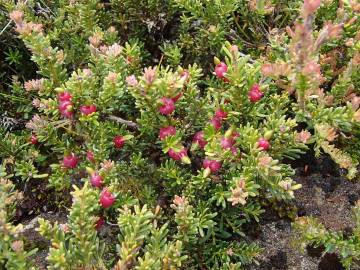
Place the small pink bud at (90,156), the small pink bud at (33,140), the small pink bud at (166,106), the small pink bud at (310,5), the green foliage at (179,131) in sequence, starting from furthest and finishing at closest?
1. the small pink bud at (33,140)
2. the small pink bud at (90,156)
3. the small pink bud at (166,106)
4. the green foliage at (179,131)
5. the small pink bud at (310,5)

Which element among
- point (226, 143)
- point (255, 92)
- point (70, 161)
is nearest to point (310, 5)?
point (255, 92)

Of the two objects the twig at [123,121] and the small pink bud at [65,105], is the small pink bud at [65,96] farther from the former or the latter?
the twig at [123,121]

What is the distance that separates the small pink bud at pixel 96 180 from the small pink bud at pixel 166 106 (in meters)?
0.41

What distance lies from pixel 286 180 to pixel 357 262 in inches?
24.7

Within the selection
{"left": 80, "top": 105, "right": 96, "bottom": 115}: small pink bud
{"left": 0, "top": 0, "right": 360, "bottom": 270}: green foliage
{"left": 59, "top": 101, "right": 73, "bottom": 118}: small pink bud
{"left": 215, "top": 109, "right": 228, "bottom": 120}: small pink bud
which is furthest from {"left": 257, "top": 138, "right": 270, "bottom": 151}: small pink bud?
{"left": 59, "top": 101, "right": 73, "bottom": 118}: small pink bud

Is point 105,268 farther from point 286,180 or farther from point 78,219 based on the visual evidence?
point 286,180

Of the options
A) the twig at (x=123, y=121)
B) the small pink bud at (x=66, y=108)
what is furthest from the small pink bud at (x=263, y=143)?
the small pink bud at (x=66, y=108)

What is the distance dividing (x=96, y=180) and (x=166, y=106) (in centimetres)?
46

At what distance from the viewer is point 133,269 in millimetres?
1940

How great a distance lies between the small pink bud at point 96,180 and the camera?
7.19 feet

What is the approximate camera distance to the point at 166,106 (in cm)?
212

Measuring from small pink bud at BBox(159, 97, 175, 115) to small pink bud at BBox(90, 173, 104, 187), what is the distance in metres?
0.41

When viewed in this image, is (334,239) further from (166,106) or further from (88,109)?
(88,109)

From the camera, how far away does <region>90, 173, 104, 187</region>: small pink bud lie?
2191 millimetres
